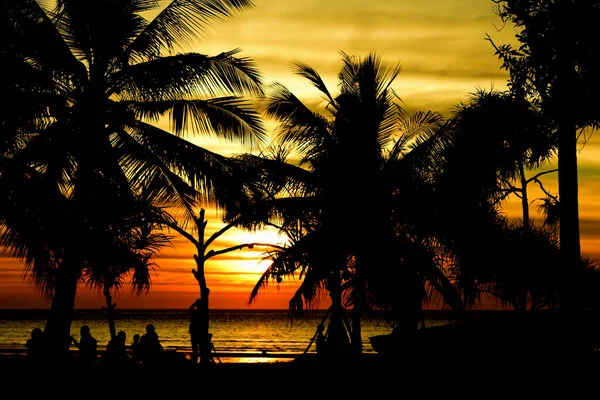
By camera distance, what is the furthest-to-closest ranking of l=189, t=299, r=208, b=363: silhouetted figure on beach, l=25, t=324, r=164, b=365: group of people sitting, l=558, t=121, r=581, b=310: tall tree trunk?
1. l=189, t=299, r=208, b=363: silhouetted figure on beach
2. l=25, t=324, r=164, b=365: group of people sitting
3. l=558, t=121, r=581, b=310: tall tree trunk

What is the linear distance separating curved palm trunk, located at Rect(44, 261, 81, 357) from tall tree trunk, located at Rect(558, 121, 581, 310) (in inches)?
375

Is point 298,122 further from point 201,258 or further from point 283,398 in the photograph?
point 283,398

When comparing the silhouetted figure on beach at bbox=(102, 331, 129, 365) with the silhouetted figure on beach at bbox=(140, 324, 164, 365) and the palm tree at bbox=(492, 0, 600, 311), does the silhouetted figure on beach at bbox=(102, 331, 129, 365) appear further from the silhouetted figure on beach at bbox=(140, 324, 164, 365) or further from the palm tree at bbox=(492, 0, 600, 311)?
the palm tree at bbox=(492, 0, 600, 311)

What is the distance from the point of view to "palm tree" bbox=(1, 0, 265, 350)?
46.2 ft

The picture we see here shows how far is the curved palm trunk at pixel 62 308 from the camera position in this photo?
14328 mm

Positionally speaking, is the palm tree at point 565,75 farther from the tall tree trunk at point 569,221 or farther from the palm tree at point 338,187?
the palm tree at point 338,187

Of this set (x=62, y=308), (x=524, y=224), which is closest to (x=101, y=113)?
(x=62, y=308)

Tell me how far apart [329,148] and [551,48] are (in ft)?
26.5

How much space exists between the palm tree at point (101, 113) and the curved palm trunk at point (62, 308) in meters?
0.02

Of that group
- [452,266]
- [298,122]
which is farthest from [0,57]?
[452,266]

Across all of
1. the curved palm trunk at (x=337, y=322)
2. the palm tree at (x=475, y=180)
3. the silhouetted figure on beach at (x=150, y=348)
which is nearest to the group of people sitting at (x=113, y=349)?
the silhouetted figure on beach at (x=150, y=348)

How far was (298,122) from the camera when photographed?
1970 centimetres

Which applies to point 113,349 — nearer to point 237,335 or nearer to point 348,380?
point 348,380

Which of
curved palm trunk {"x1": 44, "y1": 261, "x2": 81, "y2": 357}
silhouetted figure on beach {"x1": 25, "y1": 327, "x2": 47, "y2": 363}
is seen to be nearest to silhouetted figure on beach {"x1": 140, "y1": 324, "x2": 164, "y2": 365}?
curved palm trunk {"x1": 44, "y1": 261, "x2": 81, "y2": 357}
